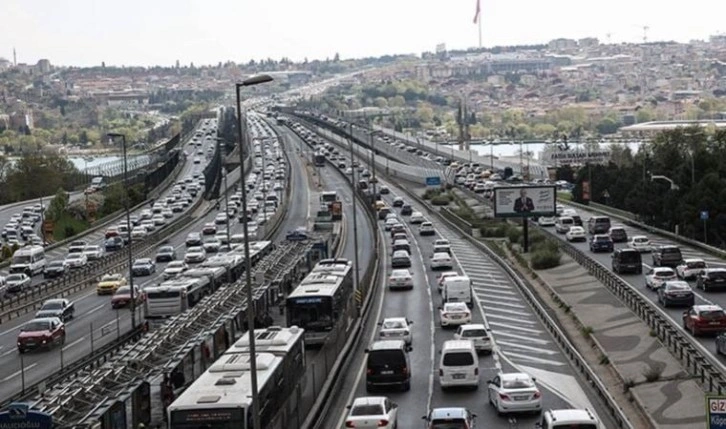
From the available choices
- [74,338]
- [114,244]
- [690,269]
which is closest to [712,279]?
[690,269]

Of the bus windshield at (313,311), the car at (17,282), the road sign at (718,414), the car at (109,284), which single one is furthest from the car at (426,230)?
the road sign at (718,414)

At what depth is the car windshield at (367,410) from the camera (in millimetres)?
23922

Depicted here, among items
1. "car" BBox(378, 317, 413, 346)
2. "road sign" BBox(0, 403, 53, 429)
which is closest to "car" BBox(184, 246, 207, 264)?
"car" BBox(378, 317, 413, 346)

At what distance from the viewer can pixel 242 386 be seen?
2188 cm

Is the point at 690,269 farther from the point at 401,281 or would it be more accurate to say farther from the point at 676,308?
the point at 401,281

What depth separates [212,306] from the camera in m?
35.4

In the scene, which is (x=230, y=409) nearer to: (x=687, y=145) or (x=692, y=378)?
(x=692, y=378)

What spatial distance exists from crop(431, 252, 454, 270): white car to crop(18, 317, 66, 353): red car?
71.8 feet

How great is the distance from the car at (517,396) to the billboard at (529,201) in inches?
1544

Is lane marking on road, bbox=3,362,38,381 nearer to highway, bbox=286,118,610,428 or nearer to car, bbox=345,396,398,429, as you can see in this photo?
highway, bbox=286,118,610,428

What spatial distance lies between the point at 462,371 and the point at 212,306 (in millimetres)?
9104

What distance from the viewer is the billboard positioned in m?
65.2

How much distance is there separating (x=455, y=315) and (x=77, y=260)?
3130cm

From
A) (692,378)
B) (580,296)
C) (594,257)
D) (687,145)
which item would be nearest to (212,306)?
(692,378)
